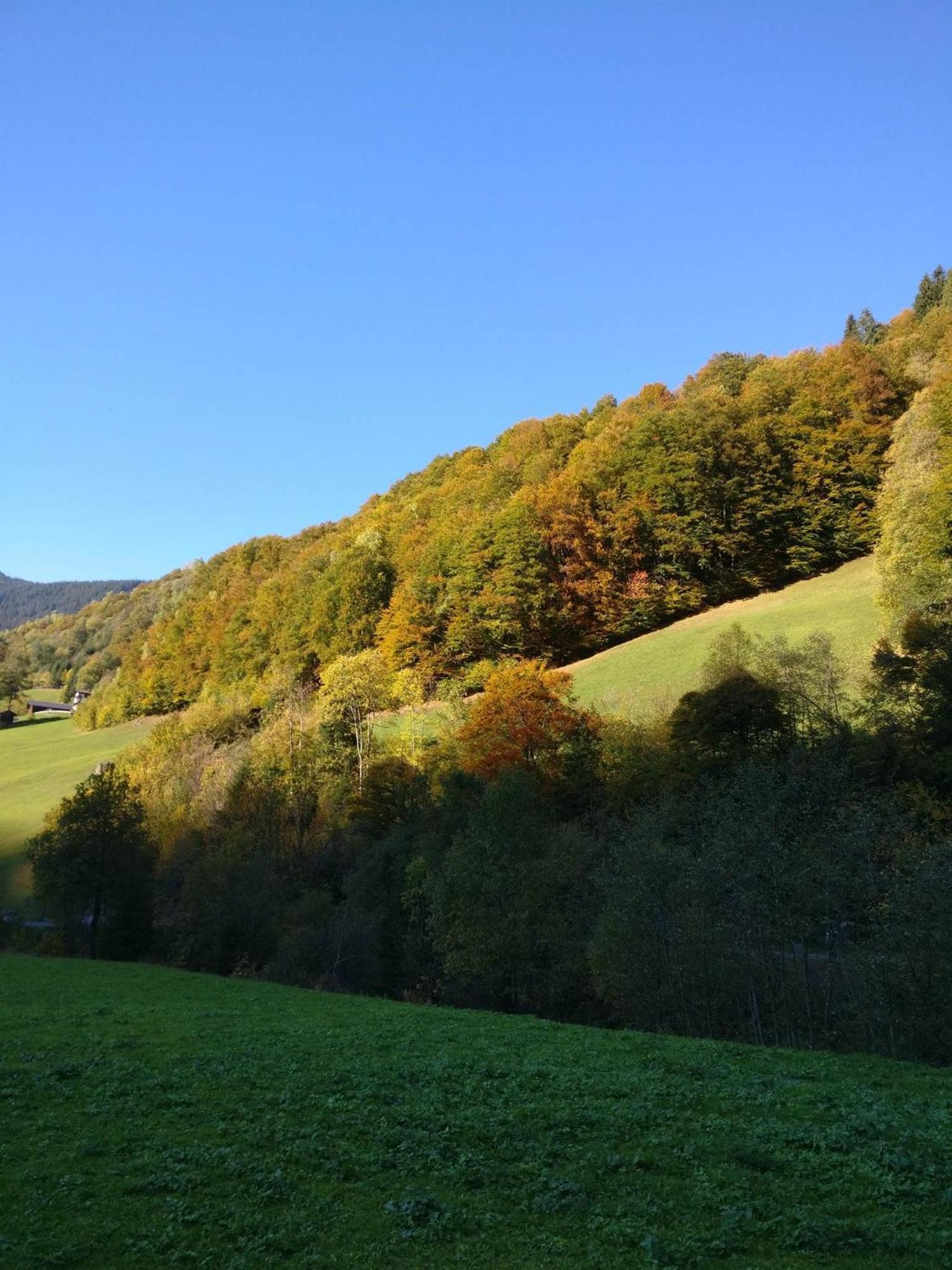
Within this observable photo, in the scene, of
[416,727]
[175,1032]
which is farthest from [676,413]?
[175,1032]

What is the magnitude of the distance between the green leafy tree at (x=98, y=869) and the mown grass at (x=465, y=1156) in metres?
37.1


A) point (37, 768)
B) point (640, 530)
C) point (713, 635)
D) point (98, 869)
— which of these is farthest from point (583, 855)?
point (37, 768)

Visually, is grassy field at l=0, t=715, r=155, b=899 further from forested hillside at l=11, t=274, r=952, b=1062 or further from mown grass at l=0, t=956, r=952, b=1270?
mown grass at l=0, t=956, r=952, b=1270

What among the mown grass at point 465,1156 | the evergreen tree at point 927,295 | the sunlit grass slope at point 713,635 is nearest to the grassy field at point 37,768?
the sunlit grass slope at point 713,635

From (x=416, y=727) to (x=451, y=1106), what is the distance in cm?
5094

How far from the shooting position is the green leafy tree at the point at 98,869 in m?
53.3

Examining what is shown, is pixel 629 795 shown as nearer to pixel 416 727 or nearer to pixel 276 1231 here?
pixel 416 727

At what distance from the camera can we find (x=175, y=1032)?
70.2 ft

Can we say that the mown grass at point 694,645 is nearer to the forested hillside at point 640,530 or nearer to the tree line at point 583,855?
the tree line at point 583,855

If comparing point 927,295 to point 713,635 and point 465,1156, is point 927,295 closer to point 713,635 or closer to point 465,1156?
point 713,635

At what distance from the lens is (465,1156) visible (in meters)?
11.5

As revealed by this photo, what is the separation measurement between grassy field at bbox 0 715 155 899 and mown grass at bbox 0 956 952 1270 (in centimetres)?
5784

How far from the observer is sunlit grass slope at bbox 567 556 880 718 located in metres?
56.7

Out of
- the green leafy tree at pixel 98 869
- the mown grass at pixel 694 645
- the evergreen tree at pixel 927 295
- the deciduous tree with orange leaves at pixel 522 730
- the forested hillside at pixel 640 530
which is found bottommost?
the green leafy tree at pixel 98 869
